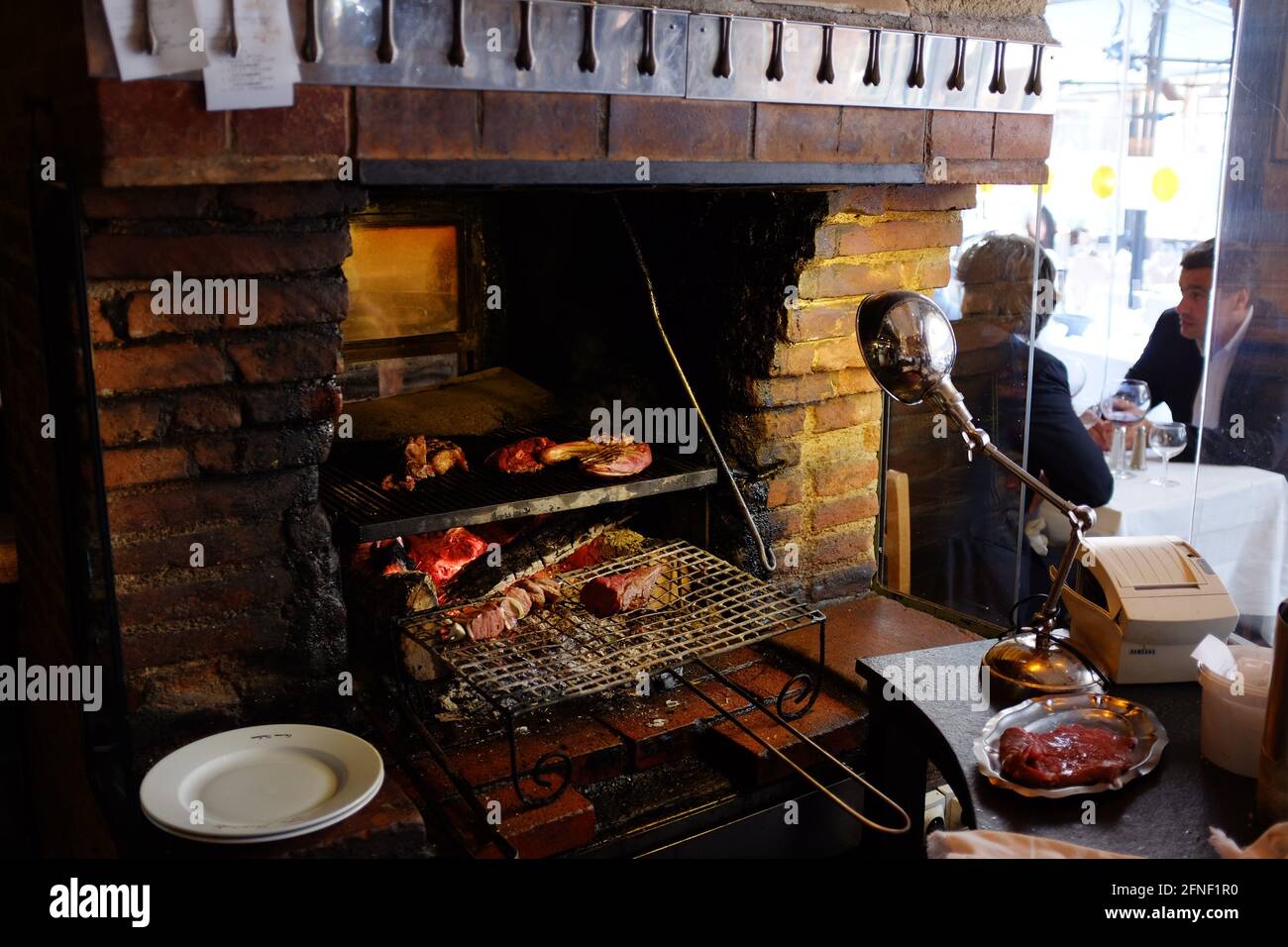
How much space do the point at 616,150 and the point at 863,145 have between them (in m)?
0.73

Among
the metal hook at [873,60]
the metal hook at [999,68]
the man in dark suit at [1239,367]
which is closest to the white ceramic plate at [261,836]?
the metal hook at [873,60]

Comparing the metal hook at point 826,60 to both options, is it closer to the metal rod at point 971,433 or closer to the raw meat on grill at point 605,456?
the metal rod at point 971,433

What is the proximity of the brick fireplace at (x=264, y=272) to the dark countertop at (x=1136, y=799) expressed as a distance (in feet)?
4.33

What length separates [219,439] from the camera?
239cm

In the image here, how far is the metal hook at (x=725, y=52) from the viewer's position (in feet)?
8.50

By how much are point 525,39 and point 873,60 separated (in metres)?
0.96

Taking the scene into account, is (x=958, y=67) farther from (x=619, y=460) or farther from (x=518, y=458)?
(x=518, y=458)

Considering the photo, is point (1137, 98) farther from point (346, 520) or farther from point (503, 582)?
point (346, 520)

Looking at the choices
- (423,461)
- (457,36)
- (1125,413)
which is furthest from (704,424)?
(1125,413)

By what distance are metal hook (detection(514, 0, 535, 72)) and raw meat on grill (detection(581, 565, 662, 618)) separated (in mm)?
1332

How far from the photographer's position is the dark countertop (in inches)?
74.0

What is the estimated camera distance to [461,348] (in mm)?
3680

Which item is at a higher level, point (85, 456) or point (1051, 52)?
point (1051, 52)
